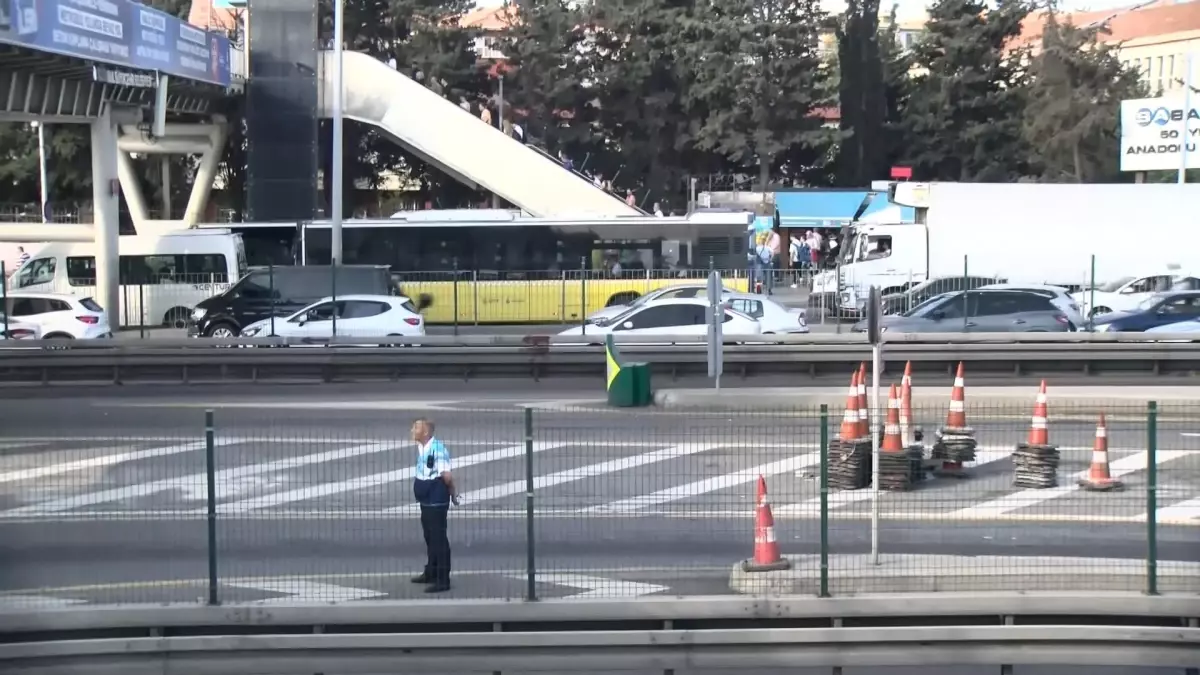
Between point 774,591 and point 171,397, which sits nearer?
point 774,591

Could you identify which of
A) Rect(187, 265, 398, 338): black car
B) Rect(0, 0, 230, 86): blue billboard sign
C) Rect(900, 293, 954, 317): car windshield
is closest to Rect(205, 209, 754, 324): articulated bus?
Rect(0, 0, 230, 86): blue billboard sign

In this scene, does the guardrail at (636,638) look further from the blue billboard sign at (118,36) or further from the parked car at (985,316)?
the blue billboard sign at (118,36)

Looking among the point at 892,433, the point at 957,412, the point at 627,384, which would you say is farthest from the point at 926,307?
the point at 892,433

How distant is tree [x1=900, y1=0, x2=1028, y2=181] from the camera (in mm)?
63062

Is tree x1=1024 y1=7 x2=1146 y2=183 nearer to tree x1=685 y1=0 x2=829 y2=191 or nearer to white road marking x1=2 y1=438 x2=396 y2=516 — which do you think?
tree x1=685 y1=0 x2=829 y2=191

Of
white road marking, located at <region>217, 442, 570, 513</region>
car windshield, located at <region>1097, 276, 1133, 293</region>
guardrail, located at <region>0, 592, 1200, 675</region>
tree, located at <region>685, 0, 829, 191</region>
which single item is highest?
tree, located at <region>685, 0, 829, 191</region>

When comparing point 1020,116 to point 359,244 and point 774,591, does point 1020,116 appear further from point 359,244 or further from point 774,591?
point 774,591

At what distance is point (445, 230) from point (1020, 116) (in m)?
35.8

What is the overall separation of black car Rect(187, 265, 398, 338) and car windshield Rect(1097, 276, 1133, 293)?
54.5 feet

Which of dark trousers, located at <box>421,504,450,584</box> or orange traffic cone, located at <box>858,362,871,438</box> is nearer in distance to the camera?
dark trousers, located at <box>421,504,450,584</box>

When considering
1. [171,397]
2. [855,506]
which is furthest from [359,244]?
[855,506]

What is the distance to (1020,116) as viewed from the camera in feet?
209

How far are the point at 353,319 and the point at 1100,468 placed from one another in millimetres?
17594

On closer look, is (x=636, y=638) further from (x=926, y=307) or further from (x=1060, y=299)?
(x=1060, y=299)
